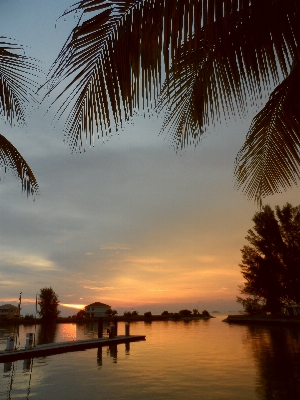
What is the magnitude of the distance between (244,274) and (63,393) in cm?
3490

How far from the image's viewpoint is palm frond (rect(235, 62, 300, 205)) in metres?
3.06

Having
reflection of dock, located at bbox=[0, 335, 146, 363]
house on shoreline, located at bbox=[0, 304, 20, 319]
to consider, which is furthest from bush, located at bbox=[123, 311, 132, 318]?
reflection of dock, located at bbox=[0, 335, 146, 363]

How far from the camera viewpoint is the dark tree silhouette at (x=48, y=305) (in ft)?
277

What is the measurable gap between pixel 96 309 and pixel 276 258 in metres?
59.1

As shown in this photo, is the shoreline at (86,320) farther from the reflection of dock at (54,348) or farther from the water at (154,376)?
the water at (154,376)

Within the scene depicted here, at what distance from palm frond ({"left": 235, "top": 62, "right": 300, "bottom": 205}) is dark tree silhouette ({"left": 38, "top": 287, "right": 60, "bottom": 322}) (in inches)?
3438

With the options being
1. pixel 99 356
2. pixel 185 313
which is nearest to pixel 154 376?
pixel 99 356

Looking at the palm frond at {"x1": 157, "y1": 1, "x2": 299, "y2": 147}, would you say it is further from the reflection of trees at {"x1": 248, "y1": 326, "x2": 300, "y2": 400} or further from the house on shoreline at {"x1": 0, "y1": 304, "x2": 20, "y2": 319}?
the house on shoreline at {"x1": 0, "y1": 304, "x2": 20, "y2": 319}

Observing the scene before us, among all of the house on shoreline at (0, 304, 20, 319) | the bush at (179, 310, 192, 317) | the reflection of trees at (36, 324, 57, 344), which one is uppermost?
the house on shoreline at (0, 304, 20, 319)

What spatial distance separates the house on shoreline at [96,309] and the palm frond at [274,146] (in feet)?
287

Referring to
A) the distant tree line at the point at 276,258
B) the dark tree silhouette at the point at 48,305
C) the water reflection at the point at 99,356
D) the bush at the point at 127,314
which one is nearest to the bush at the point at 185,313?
the bush at the point at 127,314

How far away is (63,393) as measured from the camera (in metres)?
12.3

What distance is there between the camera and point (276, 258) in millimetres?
40031

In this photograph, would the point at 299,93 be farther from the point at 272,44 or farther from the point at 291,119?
the point at 272,44
